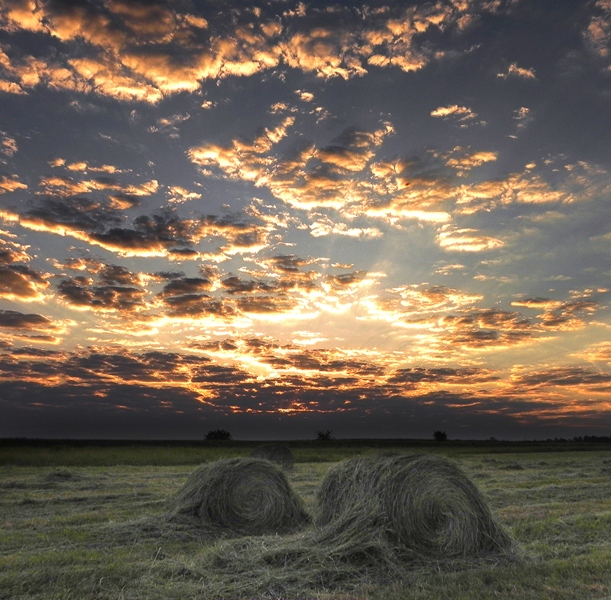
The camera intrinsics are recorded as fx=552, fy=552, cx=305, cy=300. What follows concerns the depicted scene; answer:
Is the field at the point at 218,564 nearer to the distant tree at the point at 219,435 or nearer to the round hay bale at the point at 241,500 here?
the round hay bale at the point at 241,500

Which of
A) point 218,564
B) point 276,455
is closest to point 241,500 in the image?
point 218,564

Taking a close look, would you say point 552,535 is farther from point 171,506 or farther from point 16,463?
point 16,463

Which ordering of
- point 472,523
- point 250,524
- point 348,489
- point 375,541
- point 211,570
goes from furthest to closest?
point 250,524
point 348,489
point 472,523
point 375,541
point 211,570

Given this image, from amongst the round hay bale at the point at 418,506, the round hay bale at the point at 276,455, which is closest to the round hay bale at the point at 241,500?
the round hay bale at the point at 418,506

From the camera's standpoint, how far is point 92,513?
38.9 ft

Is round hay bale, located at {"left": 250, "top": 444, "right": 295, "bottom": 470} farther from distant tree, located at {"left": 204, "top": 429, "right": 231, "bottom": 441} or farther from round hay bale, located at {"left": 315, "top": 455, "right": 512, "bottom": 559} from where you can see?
distant tree, located at {"left": 204, "top": 429, "right": 231, "bottom": 441}

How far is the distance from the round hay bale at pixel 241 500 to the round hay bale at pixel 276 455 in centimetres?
1492

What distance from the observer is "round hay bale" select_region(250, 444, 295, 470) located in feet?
87.1

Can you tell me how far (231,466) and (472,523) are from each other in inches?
→ 204

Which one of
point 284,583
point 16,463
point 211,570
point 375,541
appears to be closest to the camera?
point 284,583

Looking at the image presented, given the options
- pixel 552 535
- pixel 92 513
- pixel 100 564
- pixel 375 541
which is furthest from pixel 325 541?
pixel 92 513

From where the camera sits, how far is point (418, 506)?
8594mm

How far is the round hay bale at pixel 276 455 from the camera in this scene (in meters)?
26.6

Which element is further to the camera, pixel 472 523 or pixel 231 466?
pixel 231 466
